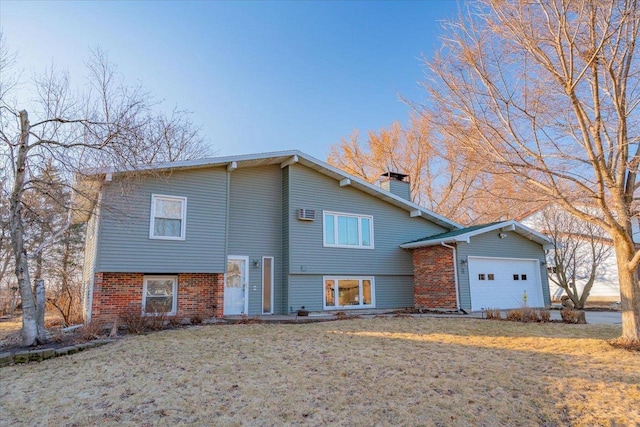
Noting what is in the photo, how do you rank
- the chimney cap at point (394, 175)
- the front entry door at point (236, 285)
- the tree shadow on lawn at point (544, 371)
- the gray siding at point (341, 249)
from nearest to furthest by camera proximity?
the tree shadow on lawn at point (544, 371) → the front entry door at point (236, 285) → the gray siding at point (341, 249) → the chimney cap at point (394, 175)

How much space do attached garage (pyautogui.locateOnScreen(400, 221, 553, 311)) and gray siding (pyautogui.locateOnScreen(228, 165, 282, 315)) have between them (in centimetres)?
531

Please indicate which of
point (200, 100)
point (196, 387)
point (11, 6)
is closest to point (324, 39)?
point (200, 100)

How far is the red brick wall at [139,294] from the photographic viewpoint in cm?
1045

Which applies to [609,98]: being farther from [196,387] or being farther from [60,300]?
[60,300]

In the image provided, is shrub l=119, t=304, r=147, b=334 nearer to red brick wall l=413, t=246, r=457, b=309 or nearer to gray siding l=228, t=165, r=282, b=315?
gray siding l=228, t=165, r=282, b=315

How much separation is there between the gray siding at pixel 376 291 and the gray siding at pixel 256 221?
1.92ft

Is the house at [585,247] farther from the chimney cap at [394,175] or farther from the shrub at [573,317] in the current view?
the shrub at [573,317]

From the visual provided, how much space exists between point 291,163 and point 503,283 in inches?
358

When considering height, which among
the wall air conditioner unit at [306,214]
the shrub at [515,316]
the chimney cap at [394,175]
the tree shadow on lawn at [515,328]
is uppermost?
the chimney cap at [394,175]

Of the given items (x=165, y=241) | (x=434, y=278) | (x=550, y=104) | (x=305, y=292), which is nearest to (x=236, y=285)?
(x=305, y=292)

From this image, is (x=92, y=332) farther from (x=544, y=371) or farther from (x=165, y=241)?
(x=544, y=371)

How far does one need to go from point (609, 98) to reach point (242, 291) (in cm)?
1056

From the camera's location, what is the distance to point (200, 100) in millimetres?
14609

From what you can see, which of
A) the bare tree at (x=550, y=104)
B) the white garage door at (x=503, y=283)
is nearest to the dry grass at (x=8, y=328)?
the bare tree at (x=550, y=104)
